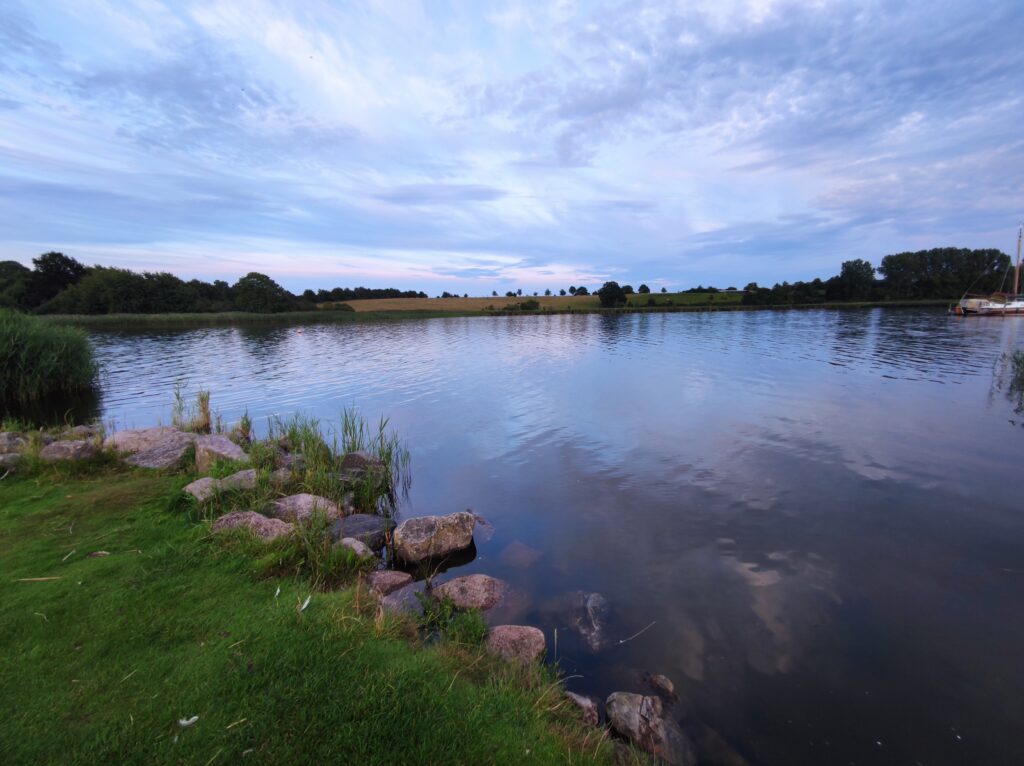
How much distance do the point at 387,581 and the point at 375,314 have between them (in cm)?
9335

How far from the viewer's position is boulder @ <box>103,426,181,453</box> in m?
11.0

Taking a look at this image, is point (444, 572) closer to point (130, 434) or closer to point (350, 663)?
point (350, 663)

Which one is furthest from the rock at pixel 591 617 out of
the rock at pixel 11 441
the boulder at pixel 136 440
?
the rock at pixel 11 441

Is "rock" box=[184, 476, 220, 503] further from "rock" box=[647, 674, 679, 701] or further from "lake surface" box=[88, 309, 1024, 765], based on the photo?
"rock" box=[647, 674, 679, 701]

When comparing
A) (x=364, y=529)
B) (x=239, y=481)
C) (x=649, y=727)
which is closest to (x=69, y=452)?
(x=239, y=481)

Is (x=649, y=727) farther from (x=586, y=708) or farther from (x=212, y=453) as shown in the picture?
(x=212, y=453)

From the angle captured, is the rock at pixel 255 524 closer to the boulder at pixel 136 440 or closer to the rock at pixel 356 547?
the rock at pixel 356 547

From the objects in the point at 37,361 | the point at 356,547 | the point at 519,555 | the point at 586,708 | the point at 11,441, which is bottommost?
the point at 519,555

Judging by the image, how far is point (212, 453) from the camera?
990cm

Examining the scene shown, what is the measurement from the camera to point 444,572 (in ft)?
25.1

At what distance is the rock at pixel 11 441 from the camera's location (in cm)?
1103

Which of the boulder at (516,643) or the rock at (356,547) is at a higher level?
the rock at (356,547)

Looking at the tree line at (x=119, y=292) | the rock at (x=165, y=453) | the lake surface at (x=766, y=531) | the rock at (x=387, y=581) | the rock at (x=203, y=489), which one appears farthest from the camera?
the tree line at (x=119, y=292)

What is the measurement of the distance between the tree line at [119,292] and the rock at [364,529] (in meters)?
103
